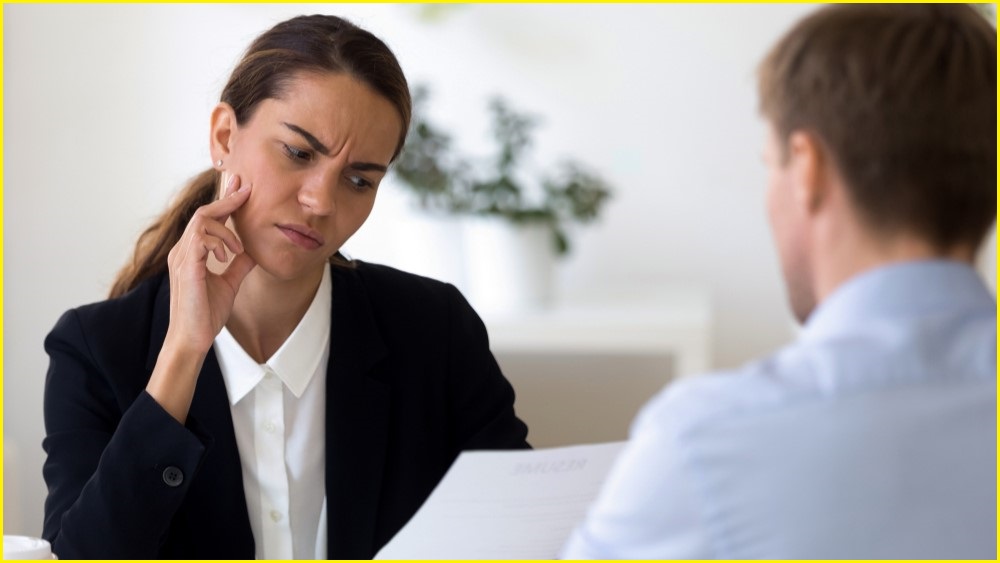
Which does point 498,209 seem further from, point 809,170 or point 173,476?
point 809,170

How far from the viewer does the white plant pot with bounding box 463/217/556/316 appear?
8.23 ft

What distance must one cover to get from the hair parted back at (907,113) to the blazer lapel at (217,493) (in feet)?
2.64

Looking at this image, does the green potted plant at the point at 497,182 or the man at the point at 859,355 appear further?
the green potted plant at the point at 497,182

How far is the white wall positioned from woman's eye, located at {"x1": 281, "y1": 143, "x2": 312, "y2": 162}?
4.66ft

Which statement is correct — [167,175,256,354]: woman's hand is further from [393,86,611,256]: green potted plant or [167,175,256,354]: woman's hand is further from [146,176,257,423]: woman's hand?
[393,86,611,256]: green potted plant

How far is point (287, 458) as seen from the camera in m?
1.41

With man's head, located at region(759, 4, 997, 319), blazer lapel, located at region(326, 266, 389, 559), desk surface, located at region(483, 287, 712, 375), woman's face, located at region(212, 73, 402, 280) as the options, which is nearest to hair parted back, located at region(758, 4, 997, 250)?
man's head, located at region(759, 4, 997, 319)

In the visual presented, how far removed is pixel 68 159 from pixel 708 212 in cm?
154

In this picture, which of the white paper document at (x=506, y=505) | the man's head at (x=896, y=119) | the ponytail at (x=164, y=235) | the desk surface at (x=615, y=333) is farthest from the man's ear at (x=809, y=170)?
the desk surface at (x=615, y=333)

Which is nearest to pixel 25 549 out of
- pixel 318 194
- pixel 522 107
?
pixel 318 194

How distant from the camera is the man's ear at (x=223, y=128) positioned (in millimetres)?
1412

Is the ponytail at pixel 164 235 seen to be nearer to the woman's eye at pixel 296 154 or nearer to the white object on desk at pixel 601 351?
the woman's eye at pixel 296 154

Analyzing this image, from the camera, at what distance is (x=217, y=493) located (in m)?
1.36

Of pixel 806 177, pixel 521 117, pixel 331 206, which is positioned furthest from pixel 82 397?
pixel 521 117
